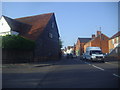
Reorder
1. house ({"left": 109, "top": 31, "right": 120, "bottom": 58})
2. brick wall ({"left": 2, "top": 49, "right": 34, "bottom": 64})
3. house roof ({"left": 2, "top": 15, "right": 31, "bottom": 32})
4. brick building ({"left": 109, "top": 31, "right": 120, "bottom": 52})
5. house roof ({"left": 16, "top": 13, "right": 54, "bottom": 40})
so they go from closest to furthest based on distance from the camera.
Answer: brick wall ({"left": 2, "top": 49, "right": 34, "bottom": 64}), house roof ({"left": 16, "top": 13, "right": 54, "bottom": 40}), house roof ({"left": 2, "top": 15, "right": 31, "bottom": 32}), house ({"left": 109, "top": 31, "right": 120, "bottom": 58}), brick building ({"left": 109, "top": 31, "right": 120, "bottom": 52})

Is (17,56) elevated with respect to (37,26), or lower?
lower

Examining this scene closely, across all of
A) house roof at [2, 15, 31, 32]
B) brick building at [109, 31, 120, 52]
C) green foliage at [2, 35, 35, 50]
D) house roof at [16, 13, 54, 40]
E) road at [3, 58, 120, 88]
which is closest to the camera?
road at [3, 58, 120, 88]

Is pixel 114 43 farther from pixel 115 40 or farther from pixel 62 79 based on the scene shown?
pixel 62 79

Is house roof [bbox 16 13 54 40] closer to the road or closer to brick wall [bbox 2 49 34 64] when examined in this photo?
brick wall [bbox 2 49 34 64]

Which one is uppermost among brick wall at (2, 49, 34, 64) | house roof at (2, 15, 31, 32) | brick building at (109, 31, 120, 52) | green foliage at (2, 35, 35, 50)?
house roof at (2, 15, 31, 32)

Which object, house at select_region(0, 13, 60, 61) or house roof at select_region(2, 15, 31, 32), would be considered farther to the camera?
house roof at select_region(2, 15, 31, 32)

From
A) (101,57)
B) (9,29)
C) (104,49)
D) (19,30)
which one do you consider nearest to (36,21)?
(19,30)

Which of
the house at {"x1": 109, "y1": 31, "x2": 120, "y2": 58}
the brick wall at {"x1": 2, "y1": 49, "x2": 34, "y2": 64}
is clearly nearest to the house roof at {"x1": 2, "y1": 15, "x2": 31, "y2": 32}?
the brick wall at {"x1": 2, "y1": 49, "x2": 34, "y2": 64}

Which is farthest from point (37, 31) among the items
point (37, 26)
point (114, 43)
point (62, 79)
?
point (114, 43)

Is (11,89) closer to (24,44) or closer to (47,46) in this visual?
(24,44)

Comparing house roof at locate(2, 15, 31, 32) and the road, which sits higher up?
house roof at locate(2, 15, 31, 32)

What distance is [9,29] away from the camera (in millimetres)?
31094

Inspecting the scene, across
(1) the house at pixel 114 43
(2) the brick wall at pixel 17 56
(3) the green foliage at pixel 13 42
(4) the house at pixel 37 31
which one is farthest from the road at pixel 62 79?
(1) the house at pixel 114 43

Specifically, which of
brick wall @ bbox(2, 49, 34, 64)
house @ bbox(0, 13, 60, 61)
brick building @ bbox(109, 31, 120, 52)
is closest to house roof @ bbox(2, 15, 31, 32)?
house @ bbox(0, 13, 60, 61)
